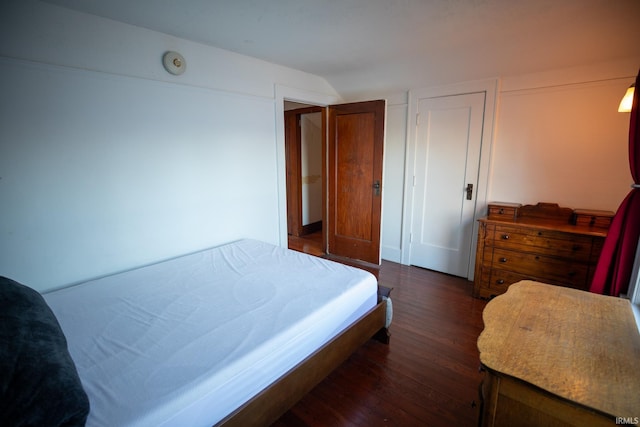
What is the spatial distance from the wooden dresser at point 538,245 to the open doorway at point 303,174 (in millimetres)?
2391

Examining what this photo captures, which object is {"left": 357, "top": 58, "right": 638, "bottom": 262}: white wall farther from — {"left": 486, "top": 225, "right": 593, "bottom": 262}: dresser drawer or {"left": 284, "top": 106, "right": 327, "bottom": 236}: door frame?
{"left": 284, "top": 106, "right": 327, "bottom": 236}: door frame

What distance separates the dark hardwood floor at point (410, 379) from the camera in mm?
1580

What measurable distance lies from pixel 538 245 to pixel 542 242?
39mm

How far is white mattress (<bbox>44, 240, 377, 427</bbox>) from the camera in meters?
1.08

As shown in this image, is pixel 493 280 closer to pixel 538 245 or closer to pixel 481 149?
pixel 538 245

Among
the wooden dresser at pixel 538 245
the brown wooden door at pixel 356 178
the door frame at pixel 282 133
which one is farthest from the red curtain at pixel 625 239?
the door frame at pixel 282 133

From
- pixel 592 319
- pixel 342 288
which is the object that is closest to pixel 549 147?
pixel 592 319

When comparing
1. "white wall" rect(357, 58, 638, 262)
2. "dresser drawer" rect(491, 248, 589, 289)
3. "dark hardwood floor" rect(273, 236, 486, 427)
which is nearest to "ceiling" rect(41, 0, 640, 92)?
"white wall" rect(357, 58, 638, 262)

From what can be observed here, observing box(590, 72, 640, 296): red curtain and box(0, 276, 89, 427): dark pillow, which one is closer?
box(0, 276, 89, 427): dark pillow

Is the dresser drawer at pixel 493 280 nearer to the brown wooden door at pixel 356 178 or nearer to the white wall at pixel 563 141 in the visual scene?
the white wall at pixel 563 141

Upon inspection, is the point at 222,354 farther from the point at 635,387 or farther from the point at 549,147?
the point at 549,147

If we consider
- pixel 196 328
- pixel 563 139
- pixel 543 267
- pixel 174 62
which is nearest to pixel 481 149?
pixel 563 139

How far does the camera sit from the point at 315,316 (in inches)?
61.9

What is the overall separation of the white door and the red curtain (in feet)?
4.89
